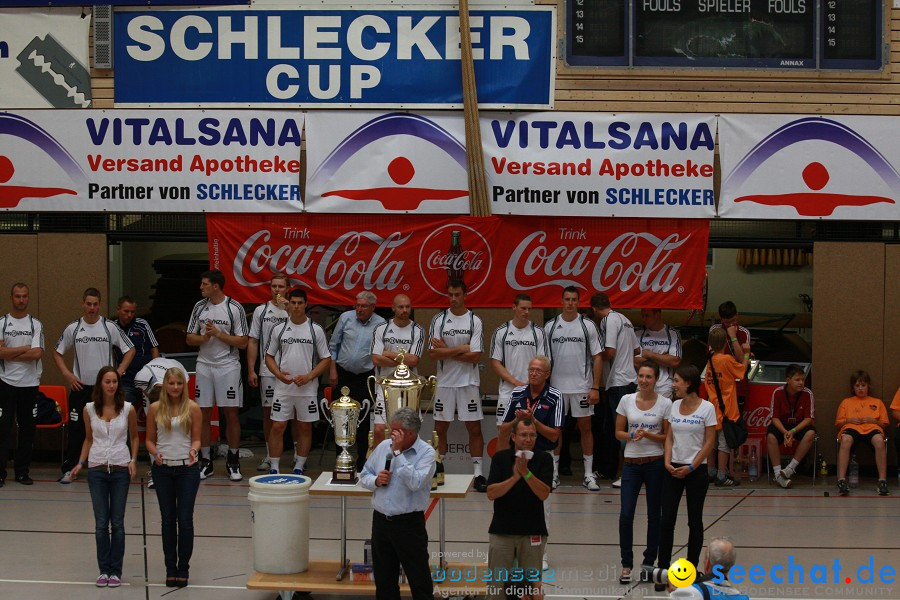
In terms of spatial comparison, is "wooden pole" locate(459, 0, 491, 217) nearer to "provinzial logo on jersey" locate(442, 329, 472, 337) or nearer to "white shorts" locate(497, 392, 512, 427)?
"provinzial logo on jersey" locate(442, 329, 472, 337)

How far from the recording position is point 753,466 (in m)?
14.6

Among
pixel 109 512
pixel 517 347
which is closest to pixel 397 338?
pixel 517 347

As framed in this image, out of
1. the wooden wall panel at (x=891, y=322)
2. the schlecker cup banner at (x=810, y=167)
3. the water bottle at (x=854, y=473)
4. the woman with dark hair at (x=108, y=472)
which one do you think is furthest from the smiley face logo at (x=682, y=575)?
the wooden wall panel at (x=891, y=322)

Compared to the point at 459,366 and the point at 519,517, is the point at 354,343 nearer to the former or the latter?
the point at 459,366

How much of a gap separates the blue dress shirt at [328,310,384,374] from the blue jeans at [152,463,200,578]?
414 cm

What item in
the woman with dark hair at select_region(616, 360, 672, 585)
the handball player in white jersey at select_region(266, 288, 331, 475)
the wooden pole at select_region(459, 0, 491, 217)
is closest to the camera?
the woman with dark hair at select_region(616, 360, 672, 585)

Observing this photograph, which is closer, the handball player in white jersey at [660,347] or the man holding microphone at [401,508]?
the man holding microphone at [401,508]

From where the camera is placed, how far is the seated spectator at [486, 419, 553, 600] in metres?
8.74

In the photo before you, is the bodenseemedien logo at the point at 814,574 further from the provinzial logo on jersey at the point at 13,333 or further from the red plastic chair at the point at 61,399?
the provinzial logo on jersey at the point at 13,333

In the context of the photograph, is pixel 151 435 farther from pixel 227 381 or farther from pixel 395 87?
pixel 395 87

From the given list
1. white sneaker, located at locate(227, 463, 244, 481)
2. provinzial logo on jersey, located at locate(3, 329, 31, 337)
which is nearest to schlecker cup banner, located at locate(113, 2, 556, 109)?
provinzial logo on jersey, located at locate(3, 329, 31, 337)

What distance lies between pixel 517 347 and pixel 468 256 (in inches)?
61.7

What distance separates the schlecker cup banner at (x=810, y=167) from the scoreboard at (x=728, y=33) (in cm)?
72

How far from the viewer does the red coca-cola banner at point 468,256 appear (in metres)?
14.7
